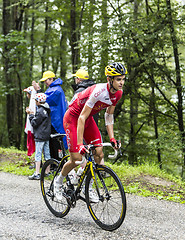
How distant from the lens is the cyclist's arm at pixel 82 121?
375 cm

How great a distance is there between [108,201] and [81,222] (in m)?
0.64

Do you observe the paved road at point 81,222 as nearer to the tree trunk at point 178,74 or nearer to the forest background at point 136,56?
the forest background at point 136,56

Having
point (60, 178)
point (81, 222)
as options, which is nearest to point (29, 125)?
point (60, 178)

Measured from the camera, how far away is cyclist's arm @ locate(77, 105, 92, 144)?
375 centimetres

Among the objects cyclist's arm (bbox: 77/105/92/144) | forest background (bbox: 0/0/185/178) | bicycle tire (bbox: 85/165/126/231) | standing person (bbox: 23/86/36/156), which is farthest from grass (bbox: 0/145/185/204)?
cyclist's arm (bbox: 77/105/92/144)

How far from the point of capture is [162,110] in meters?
13.4

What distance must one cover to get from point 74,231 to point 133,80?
9.50 metres

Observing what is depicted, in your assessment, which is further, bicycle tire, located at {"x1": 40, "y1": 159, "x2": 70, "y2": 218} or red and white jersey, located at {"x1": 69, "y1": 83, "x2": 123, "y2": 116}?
bicycle tire, located at {"x1": 40, "y1": 159, "x2": 70, "y2": 218}

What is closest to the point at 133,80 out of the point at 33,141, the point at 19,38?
the point at 19,38

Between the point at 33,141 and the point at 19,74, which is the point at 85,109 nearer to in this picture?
the point at 33,141

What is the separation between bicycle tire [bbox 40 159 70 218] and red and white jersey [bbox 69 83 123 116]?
39.7 inches

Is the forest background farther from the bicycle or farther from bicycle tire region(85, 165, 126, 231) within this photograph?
bicycle tire region(85, 165, 126, 231)

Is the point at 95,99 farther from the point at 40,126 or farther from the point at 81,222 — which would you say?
the point at 40,126

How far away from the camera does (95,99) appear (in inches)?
150
